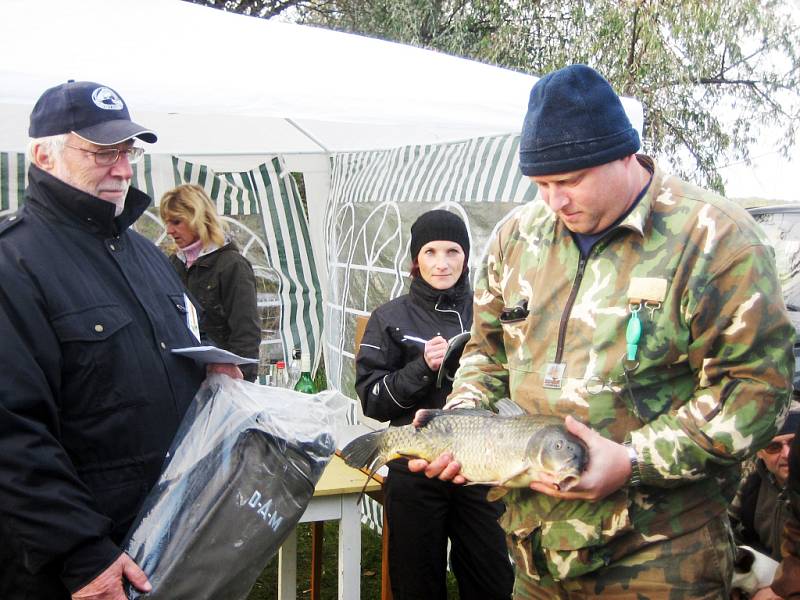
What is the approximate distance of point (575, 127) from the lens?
6.88 ft

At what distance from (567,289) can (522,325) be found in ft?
0.58

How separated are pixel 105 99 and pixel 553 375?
1.77 m

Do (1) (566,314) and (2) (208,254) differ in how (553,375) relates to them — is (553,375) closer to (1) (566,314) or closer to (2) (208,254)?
(1) (566,314)

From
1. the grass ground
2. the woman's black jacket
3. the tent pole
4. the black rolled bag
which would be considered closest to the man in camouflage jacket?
the black rolled bag

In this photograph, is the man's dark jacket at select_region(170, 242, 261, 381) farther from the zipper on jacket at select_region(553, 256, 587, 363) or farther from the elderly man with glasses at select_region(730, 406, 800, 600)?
the zipper on jacket at select_region(553, 256, 587, 363)

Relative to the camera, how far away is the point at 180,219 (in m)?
5.61

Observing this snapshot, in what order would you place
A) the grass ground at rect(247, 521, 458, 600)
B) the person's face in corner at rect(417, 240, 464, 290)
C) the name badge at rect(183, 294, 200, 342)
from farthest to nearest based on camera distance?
1. the grass ground at rect(247, 521, 458, 600)
2. the person's face in corner at rect(417, 240, 464, 290)
3. the name badge at rect(183, 294, 200, 342)

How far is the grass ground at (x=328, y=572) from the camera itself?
559 centimetres

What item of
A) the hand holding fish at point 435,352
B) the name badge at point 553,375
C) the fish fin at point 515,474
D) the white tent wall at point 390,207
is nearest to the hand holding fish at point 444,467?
the fish fin at point 515,474

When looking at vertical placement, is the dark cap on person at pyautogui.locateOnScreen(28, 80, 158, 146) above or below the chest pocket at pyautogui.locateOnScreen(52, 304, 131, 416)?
above

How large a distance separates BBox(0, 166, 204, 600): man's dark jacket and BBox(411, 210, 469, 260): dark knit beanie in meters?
1.58

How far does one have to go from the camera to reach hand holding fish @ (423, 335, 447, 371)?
150 inches

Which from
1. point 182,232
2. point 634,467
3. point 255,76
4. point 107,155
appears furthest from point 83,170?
point 182,232

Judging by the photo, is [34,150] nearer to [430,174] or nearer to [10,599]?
[10,599]
